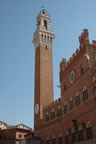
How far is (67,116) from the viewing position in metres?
32.2

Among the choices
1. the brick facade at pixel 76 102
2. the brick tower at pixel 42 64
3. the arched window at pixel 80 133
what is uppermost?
the brick tower at pixel 42 64

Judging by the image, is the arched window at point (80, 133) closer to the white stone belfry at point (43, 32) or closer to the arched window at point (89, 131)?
the arched window at point (89, 131)

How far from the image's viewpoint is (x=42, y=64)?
49812mm

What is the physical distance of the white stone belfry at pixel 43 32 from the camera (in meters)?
53.1

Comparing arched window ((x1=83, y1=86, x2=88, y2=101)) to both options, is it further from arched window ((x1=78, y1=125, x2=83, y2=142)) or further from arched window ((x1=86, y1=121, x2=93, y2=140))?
arched window ((x1=78, y1=125, x2=83, y2=142))

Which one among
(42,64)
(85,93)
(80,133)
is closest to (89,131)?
(80,133)

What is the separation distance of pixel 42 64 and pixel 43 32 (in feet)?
32.4

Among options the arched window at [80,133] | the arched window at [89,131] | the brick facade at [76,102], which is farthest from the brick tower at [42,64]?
the arched window at [89,131]

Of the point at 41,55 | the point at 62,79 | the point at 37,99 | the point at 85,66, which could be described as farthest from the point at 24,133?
the point at 85,66

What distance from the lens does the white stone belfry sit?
53.1m

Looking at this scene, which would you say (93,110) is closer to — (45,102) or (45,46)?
(45,102)

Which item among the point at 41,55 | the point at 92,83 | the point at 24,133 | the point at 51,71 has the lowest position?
the point at 24,133

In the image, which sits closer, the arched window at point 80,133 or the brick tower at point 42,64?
the arched window at point 80,133

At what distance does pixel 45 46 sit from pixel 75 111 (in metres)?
26.9
